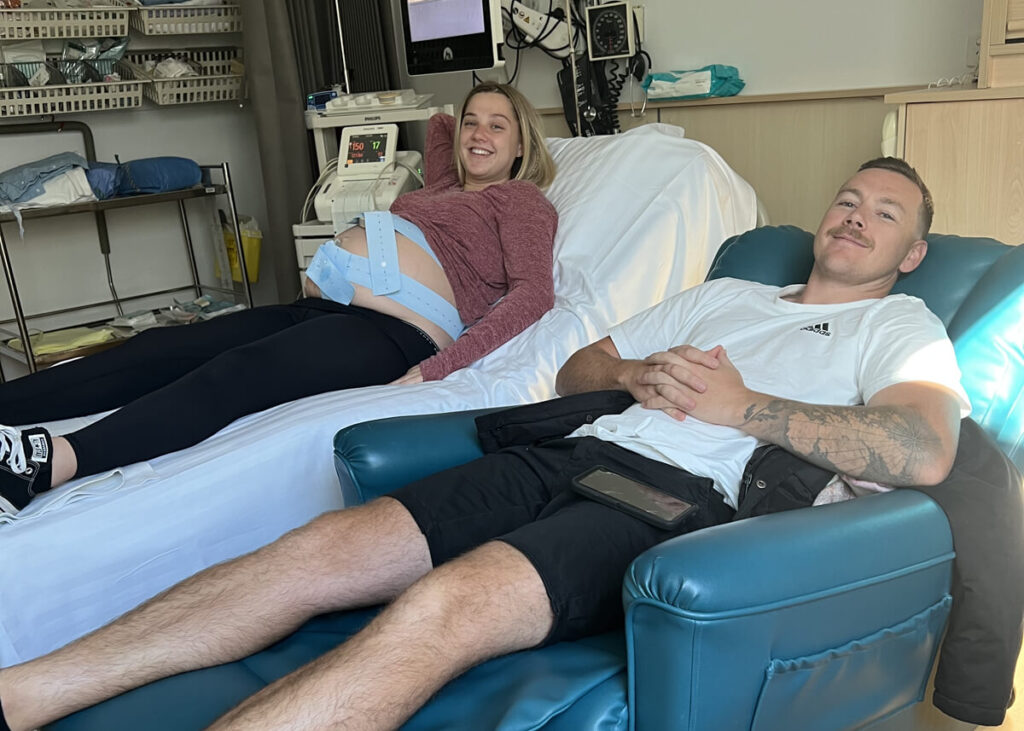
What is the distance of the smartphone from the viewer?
4.47 feet

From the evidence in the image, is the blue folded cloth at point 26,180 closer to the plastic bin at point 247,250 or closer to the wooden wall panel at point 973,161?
the plastic bin at point 247,250

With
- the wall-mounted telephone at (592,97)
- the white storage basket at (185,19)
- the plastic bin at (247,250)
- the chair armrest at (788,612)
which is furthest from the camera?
the plastic bin at (247,250)

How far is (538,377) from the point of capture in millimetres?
2156

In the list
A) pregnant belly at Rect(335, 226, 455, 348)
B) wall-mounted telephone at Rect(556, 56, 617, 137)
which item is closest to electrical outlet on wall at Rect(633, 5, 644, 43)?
wall-mounted telephone at Rect(556, 56, 617, 137)

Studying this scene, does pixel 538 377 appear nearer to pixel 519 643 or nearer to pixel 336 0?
pixel 519 643

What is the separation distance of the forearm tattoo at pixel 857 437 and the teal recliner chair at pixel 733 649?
64 mm

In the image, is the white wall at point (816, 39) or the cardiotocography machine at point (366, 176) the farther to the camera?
the cardiotocography machine at point (366, 176)

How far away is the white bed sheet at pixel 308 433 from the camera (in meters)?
1.60

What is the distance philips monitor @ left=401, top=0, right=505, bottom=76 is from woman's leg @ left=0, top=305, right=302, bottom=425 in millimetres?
1454

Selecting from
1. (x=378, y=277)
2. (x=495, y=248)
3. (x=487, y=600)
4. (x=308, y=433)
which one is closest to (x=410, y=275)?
(x=378, y=277)

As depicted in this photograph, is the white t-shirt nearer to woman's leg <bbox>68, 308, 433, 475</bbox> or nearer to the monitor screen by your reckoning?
woman's leg <bbox>68, 308, 433, 475</bbox>

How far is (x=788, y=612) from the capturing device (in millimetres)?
1103

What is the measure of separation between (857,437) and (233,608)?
922 millimetres

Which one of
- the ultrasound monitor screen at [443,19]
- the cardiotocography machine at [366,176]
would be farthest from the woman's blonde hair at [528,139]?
the ultrasound monitor screen at [443,19]
